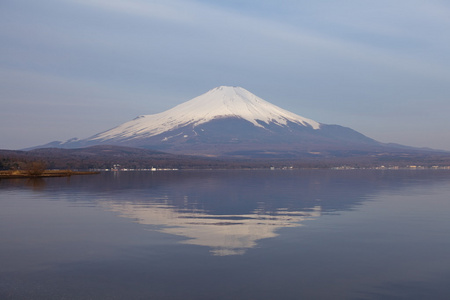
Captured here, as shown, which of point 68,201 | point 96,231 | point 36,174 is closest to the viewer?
point 96,231

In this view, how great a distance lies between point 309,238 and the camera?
27859 millimetres

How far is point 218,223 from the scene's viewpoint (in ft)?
110

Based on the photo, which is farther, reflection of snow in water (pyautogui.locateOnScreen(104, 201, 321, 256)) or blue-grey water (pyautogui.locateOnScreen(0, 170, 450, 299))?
reflection of snow in water (pyautogui.locateOnScreen(104, 201, 321, 256))

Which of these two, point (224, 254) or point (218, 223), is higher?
point (218, 223)

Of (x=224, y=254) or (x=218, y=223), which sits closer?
(x=224, y=254)

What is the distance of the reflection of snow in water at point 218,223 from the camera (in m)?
26.4

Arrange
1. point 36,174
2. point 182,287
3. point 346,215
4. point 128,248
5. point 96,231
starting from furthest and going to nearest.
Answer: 1. point 36,174
2. point 346,215
3. point 96,231
4. point 128,248
5. point 182,287

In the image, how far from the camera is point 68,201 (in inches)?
1986

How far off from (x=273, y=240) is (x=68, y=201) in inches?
1199

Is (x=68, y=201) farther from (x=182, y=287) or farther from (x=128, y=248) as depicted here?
(x=182, y=287)

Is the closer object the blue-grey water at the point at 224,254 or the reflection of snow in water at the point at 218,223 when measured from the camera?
the blue-grey water at the point at 224,254

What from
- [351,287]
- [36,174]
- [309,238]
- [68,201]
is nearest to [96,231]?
[309,238]

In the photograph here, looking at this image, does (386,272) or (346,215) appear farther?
(346,215)

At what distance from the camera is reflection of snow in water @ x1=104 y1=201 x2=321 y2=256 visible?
2643 cm
